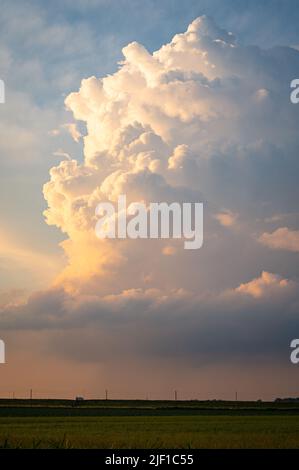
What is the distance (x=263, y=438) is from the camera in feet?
171
